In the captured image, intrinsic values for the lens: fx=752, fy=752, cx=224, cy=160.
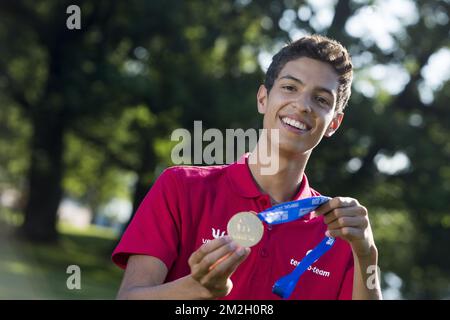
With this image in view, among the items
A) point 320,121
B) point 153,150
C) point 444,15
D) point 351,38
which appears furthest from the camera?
point 153,150

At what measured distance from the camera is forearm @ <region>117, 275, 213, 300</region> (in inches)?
98.9

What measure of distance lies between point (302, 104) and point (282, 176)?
1.07ft

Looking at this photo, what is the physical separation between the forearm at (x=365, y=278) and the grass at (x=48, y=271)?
11546 millimetres

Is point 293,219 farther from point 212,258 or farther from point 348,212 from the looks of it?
point 212,258

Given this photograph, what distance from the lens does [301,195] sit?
10.9 ft

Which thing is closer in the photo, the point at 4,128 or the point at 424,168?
the point at 424,168

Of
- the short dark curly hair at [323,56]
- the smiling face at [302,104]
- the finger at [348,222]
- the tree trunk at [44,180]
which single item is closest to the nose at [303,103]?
the smiling face at [302,104]

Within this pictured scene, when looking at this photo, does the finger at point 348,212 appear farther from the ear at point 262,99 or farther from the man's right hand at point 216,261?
the ear at point 262,99

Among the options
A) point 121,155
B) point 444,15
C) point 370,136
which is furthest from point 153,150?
point 444,15

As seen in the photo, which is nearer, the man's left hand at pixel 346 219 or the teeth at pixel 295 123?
the man's left hand at pixel 346 219

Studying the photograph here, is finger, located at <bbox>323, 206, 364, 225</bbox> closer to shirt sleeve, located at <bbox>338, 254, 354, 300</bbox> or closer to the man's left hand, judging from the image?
the man's left hand

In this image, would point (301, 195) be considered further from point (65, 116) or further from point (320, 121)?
point (65, 116)

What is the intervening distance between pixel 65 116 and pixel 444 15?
1063 centimetres

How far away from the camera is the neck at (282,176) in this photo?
3240mm
